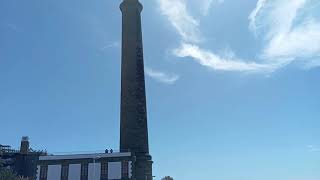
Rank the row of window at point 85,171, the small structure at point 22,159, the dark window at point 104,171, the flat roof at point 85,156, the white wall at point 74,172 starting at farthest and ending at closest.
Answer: the small structure at point 22,159
the white wall at point 74,172
the flat roof at point 85,156
the dark window at point 104,171
the row of window at point 85,171

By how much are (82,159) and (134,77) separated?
10961 millimetres

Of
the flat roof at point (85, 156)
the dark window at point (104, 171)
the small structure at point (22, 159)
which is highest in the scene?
the small structure at point (22, 159)

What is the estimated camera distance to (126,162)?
145 ft

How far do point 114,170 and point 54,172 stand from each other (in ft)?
20.9

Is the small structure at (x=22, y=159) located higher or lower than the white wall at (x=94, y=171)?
higher

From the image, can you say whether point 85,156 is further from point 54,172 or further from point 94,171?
point 54,172

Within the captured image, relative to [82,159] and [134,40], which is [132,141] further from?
[134,40]

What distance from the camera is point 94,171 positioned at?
44.4m

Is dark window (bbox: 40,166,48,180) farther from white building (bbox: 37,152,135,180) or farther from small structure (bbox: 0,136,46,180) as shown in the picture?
small structure (bbox: 0,136,46,180)

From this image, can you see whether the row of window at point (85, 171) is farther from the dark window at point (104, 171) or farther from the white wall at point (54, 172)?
the white wall at point (54, 172)

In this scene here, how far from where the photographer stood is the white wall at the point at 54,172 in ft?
147

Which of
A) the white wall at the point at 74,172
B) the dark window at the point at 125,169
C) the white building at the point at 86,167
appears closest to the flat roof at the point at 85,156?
the white building at the point at 86,167

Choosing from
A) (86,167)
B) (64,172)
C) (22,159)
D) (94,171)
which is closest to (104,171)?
(94,171)

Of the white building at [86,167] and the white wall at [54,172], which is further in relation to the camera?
the white wall at [54,172]
